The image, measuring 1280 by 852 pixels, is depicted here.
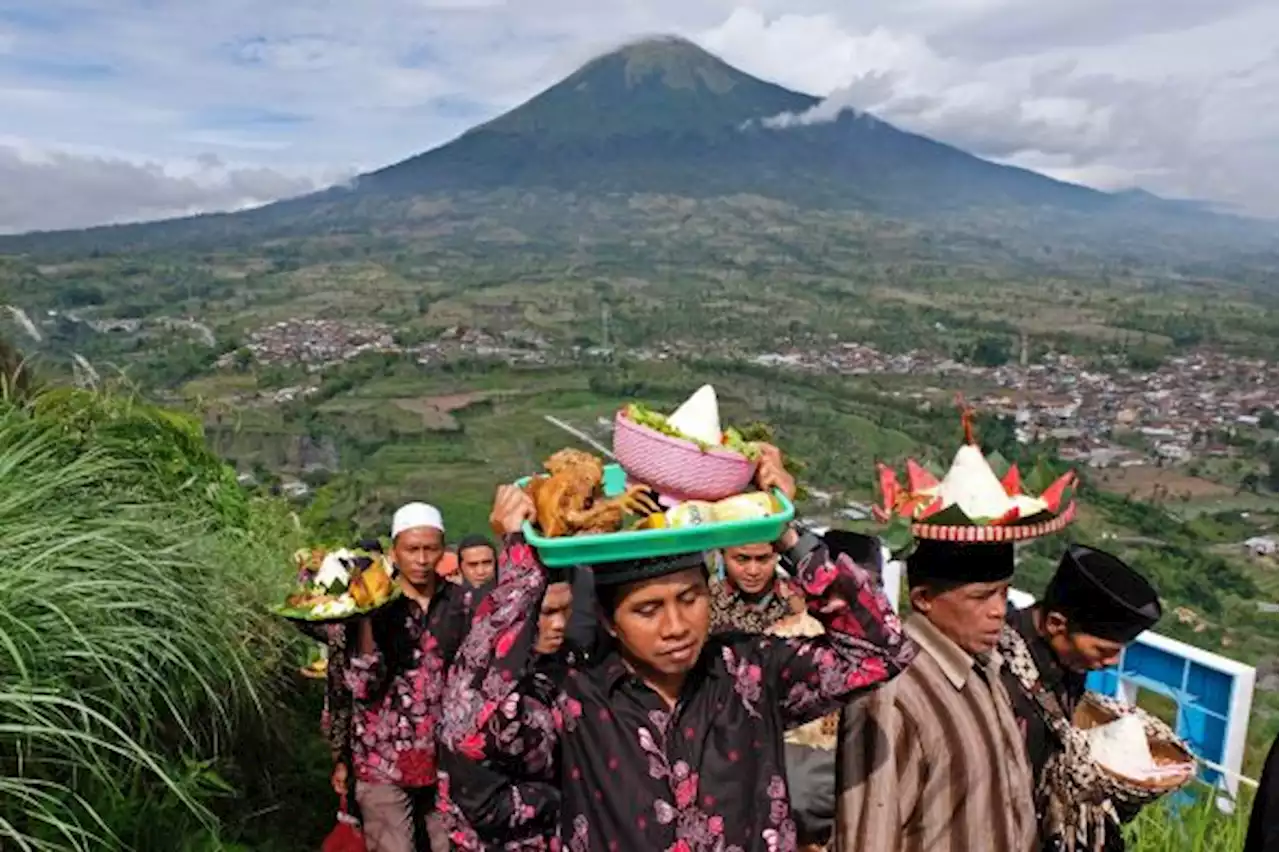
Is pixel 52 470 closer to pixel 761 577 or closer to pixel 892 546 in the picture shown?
pixel 761 577

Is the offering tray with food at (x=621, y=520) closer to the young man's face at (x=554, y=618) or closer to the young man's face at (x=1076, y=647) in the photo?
the young man's face at (x=554, y=618)

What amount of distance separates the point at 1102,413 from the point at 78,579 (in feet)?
146

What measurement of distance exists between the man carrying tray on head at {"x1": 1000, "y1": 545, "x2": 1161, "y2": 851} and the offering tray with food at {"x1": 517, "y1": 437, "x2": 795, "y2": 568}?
1072 millimetres

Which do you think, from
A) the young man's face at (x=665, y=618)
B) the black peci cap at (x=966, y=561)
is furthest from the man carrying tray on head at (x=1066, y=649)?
the young man's face at (x=665, y=618)

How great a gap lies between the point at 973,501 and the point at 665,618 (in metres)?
0.77

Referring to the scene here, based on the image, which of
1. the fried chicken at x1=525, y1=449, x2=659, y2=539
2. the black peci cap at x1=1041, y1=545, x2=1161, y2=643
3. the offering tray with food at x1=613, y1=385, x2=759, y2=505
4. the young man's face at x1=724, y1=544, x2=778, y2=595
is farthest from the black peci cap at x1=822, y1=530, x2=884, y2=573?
the fried chicken at x1=525, y1=449, x2=659, y2=539

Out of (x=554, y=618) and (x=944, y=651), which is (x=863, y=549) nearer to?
(x=944, y=651)

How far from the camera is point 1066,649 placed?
8.38 ft

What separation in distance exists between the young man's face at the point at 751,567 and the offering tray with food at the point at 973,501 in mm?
1033

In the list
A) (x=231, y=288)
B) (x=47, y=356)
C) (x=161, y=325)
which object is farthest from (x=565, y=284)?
(x=47, y=356)

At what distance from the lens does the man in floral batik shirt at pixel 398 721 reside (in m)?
3.28

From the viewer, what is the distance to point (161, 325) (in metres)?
39.3

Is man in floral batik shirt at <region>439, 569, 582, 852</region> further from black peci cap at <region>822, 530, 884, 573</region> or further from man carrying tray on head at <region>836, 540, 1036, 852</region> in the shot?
black peci cap at <region>822, 530, 884, 573</region>

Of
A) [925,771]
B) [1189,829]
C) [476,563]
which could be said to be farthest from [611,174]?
[925,771]
